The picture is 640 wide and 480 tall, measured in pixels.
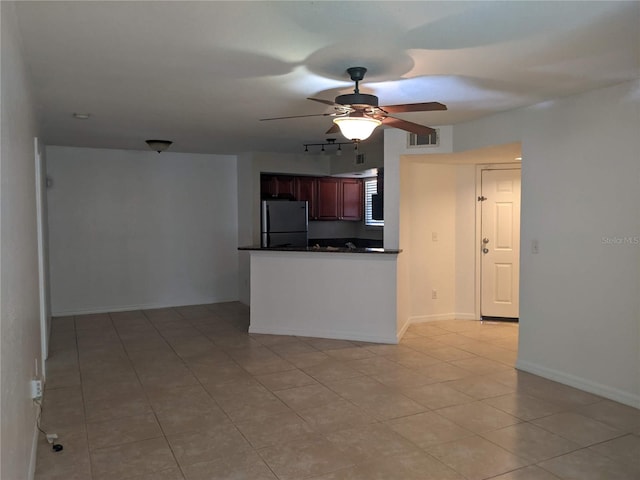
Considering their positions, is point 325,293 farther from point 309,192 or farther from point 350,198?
point 350,198

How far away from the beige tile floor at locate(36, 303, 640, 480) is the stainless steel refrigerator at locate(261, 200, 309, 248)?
223 cm

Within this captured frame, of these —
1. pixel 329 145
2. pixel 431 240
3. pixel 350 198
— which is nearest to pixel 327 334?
pixel 431 240

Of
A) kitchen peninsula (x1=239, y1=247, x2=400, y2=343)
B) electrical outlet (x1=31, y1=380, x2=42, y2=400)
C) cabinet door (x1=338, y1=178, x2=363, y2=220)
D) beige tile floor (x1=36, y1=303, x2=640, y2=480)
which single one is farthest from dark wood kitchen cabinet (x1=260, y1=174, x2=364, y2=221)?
electrical outlet (x1=31, y1=380, x2=42, y2=400)

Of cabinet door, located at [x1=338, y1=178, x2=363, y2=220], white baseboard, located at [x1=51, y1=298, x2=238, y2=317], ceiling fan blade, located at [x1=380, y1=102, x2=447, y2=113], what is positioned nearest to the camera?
ceiling fan blade, located at [x1=380, y1=102, x2=447, y2=113]

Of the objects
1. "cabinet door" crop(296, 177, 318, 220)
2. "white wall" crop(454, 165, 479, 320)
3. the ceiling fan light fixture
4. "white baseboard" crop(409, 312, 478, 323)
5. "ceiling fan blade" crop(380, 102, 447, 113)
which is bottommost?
"white baseboard" crop(409, 312, 478, 323)

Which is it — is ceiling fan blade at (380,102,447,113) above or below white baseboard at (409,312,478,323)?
above

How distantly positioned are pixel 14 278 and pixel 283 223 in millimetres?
5133

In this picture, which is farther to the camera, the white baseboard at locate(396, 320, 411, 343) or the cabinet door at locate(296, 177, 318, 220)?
the cabinet door at locate(296, 177, 318, 220)

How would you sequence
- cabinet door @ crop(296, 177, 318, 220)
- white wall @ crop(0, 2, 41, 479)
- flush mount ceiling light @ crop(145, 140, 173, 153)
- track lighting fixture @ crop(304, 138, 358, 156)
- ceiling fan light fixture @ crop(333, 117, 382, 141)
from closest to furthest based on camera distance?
white wall @ crop(0, 2, 41, 479)
ceiling fan light fixture @ crop(333, 117, 382, 141)
flush mount ceiling light @ crop(145, 140, 173, 153)
track lighting fixture @ crop(304, 138, 358, 156)
cabinet door @ crop(296, 177, 318, 220)

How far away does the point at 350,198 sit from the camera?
817 cm

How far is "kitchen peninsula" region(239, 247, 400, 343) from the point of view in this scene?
5.06 metres

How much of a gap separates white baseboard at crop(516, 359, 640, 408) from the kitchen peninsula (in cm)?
136

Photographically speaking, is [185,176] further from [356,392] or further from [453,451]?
[453,451]

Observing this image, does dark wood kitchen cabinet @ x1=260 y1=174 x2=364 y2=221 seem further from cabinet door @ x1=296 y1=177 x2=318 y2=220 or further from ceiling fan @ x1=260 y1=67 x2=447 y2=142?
ceiling fan @ x1=260 y1=67 x2=447 y2=142
